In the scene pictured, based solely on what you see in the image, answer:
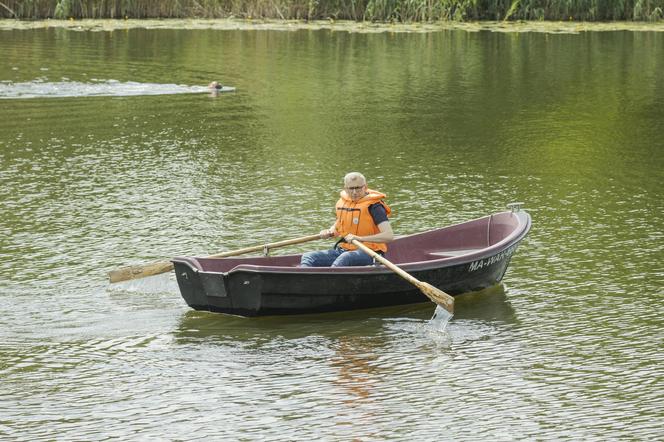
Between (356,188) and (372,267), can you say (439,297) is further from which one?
(356,188)

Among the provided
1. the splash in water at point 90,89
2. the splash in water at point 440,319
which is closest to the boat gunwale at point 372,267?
the splash in water at point 440,319

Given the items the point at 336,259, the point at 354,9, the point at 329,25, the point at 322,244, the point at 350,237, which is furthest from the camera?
the point at 354,9

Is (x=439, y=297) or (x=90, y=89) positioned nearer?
(x=439, y=297)

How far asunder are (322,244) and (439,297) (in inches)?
134

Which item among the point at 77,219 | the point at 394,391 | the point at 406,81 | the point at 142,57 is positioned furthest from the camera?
the point at 142,57

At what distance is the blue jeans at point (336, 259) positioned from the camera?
40.7ft

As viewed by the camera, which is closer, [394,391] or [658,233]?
[394,391]

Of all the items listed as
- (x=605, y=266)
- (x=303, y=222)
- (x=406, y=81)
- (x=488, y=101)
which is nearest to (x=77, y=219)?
(x=303, y=222)

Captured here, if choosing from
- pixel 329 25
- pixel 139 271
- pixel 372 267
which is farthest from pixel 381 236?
pixel 329 25

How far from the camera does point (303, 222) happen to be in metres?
15.9

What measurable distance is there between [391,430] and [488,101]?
1770 centimetres

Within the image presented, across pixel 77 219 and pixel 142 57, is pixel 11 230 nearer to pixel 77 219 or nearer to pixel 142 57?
pixel 77 219

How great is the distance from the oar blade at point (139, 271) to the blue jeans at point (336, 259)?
139 centimetres

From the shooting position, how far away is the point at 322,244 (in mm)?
14875
